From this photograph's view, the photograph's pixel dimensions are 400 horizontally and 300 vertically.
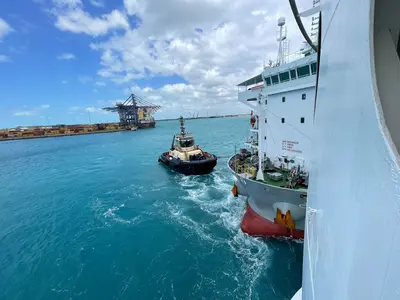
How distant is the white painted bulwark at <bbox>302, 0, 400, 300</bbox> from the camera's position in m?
1.12

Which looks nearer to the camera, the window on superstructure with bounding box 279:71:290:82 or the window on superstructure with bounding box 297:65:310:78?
the window on superstructure with bounding box 297:65:310:78

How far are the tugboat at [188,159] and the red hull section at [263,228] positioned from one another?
42.6 ft

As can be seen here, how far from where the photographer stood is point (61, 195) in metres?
22.5

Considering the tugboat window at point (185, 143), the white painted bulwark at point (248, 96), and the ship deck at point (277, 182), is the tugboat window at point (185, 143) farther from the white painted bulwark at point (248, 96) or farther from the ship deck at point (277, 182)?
the ship deck at point (277, 182)

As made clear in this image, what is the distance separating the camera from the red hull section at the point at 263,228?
12.3m

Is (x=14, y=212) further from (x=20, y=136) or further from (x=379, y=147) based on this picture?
(x=20, y=136)

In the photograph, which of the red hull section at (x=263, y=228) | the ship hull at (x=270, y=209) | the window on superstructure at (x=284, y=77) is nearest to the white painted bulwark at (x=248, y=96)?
the window on superstructure at (x=284, y=77)

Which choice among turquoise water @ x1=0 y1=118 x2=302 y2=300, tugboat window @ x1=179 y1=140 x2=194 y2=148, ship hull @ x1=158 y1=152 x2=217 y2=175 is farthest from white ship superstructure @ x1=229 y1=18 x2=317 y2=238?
tugboat window @ x1=179 y1=140 x2=194 y2=148

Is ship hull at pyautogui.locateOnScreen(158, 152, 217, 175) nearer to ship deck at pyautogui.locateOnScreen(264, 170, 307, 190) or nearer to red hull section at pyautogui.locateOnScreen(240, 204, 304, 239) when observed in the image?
red hull section at pyautogui.locateOnScreen(240, 204, 304, 239)

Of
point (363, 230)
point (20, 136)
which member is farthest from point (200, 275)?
point (20, 136)

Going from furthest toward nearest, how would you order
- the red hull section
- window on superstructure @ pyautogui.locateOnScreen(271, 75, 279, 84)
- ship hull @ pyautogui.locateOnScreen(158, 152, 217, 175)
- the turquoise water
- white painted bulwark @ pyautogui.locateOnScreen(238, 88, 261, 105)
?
ship hull @ pyautogui.locateOnScreen(158, 152, 217, 175)
white painted bulwark @ pyautogui.locateOnScreen(238, 88, 261, 105)
window on superstructure @ pyautogui.locateOnScreen(271, 75, 279, 84)
the red hull section
the turquoise water

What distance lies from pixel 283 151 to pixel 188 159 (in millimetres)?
15906

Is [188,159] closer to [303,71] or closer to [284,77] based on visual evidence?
[284,77]

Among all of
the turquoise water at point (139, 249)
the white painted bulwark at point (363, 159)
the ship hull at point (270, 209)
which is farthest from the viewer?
the ship hull at point (270, 209)
